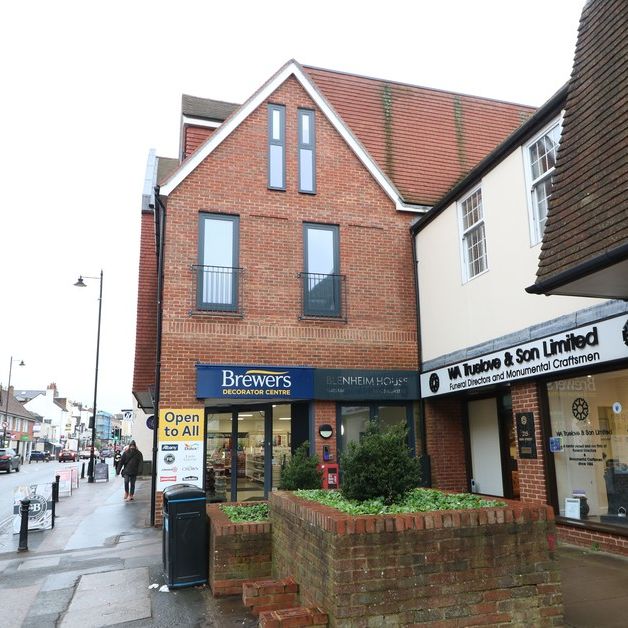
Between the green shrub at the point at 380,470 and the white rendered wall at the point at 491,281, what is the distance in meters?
4.21

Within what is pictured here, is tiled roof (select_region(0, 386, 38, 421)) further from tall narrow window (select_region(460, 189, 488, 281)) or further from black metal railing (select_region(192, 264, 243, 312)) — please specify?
tall narrow window (select_region(460, 189, 488, 281))

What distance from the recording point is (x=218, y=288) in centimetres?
1274

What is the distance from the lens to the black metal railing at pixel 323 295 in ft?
43.5

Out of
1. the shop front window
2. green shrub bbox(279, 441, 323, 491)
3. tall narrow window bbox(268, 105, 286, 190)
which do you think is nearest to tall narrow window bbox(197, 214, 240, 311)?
tall narrow window bbox(268, 105, 286, 190)

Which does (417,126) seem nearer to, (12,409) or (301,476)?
(301,476)

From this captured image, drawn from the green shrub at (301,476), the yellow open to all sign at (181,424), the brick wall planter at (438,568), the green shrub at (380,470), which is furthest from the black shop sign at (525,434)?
the yellow open to all sign at (181,424)

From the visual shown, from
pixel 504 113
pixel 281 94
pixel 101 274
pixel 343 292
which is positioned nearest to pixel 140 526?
pixel 343 292

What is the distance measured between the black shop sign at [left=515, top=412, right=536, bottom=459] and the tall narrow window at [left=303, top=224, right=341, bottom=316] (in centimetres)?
483

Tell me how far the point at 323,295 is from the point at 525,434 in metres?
5.42

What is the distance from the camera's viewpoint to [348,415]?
13.0 meters

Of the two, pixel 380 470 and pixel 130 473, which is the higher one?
pixel 380 470

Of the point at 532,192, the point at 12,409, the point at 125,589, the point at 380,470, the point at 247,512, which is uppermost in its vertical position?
the point at 12,409

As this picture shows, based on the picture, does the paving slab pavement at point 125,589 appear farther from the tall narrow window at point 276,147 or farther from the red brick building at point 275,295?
the tall narrow window at point 276,147

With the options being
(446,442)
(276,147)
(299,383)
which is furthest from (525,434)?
(276,147)
